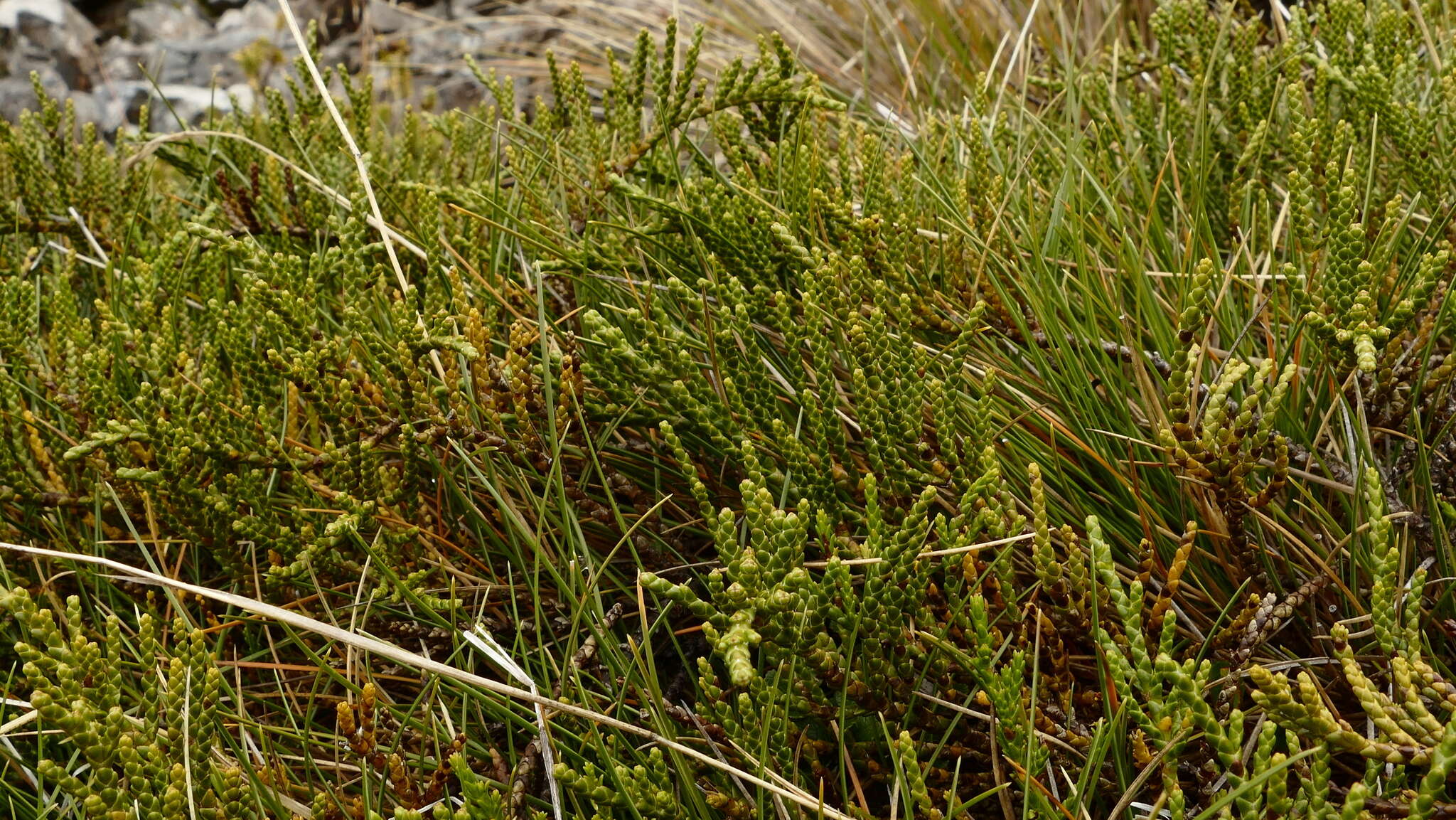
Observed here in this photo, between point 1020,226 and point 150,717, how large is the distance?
130 centimetres

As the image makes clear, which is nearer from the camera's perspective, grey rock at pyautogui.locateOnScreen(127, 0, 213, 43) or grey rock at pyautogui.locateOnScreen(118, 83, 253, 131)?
grey rock at pyautogui.locateOnScreen(118, 83, 253, 131)

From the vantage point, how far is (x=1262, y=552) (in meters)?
1.20

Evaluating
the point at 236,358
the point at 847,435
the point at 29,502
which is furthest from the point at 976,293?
the point at 29,502

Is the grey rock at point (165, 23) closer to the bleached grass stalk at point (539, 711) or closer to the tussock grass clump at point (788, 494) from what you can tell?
the tussock grass clump at point (788, 494)

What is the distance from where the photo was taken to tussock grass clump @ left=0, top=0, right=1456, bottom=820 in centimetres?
102

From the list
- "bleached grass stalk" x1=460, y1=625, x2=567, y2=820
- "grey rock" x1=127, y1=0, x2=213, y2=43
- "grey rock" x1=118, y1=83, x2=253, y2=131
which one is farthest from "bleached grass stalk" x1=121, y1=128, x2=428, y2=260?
"grey rock" x1=127, y1=0, x2=213, y2=43

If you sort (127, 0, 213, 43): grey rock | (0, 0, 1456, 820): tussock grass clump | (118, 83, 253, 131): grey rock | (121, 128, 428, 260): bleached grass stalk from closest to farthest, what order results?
(0, 0, 1456, 820): tussock grass clump, (121, 128, 428, 260): bleached grass stalk, (118, 83, 253, 131): grey rock, (127, 0, 213, 43): grey rock

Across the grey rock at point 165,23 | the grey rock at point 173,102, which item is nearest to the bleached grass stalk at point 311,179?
the grey rock at point 173,102

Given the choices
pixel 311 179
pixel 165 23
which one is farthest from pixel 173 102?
pixel 311 179

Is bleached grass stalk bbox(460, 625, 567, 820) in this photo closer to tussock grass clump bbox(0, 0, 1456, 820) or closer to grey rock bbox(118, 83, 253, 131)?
tussock grass clump bbox(0, 0, 1456, 820)

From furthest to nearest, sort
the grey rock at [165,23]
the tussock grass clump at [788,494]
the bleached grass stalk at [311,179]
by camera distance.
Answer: the grey rock at [165,23]
the bleached grass stalk at [311,179]
the tussock grass clump at [788,494]

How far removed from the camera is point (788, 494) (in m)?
1.35

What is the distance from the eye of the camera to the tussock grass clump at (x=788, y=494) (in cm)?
102

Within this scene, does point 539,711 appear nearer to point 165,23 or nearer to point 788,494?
point 788,494
